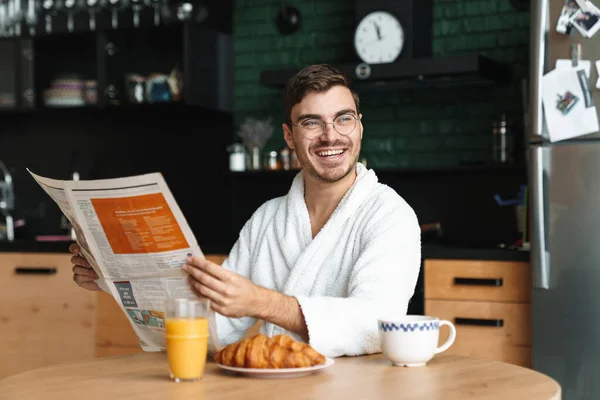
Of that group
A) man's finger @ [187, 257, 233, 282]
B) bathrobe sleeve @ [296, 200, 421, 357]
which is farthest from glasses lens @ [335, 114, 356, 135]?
man's finger @ [187, 257, 233, 282]

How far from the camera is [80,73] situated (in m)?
5.09

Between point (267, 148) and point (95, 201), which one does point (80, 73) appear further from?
point (95, 201)

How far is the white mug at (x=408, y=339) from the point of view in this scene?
5.66 ft

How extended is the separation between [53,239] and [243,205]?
3.22ft

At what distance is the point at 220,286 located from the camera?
166 cm

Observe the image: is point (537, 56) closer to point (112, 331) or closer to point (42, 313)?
point (112, 331)

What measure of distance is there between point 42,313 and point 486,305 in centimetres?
213

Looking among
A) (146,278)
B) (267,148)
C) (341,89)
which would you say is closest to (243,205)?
(267,148)

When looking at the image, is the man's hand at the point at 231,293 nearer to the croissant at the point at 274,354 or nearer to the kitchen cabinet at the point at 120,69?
the croissant at the point at 274,354

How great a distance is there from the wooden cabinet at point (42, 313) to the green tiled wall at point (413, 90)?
1.23 meters

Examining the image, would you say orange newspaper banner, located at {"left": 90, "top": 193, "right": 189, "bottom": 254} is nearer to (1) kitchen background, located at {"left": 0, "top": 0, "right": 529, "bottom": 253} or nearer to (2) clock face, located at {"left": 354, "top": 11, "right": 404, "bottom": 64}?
(1) kitchen background, located at {"left": 0, "top": 0, "right": 529, "bottom": 253}

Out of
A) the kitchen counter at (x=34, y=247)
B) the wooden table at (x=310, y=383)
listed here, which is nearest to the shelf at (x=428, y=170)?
the kitchen counter at (x=34, y=247)

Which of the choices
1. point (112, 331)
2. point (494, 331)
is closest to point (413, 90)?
point (494, 331)

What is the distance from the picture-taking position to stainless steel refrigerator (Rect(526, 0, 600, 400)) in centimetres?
350
